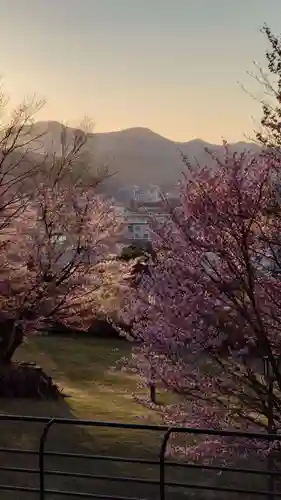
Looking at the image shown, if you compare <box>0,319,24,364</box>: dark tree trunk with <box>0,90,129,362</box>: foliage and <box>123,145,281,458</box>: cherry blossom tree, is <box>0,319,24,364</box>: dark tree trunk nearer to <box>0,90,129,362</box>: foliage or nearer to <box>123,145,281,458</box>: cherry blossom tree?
<box>0,90,129,362</box>: foliage

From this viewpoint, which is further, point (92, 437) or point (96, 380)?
point (96, 380)

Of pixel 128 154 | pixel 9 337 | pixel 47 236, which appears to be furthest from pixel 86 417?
pixel 128 154

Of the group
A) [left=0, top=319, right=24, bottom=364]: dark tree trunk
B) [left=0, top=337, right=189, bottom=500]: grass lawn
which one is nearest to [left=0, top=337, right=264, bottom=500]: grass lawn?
[left=0, top=337, right=189, bottom=500]: grass lawn

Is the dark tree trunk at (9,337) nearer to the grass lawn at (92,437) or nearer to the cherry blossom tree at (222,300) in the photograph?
the grass lawn at (92,437)

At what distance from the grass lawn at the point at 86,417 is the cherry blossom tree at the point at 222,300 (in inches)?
141

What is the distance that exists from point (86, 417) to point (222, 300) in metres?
10.7

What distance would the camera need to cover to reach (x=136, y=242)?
1660 inches

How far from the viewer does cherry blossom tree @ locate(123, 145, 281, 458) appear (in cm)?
998

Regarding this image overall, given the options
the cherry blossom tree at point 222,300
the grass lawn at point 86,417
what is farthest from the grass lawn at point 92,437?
the cherry blossom tree at point 222,300

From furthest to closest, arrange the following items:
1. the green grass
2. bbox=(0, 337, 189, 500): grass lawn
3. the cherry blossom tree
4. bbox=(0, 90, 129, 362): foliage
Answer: bbox=(0, 90, 129, 362): foliage < the green grass < bbox=(0, 337, 189, 500): grass lawn < the cherry blossom tree

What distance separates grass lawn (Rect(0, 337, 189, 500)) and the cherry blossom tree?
359 cm

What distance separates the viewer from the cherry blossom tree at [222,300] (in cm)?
998

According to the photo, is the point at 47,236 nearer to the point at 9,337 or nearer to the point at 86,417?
the point at 9,337

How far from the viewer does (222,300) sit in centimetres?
999
